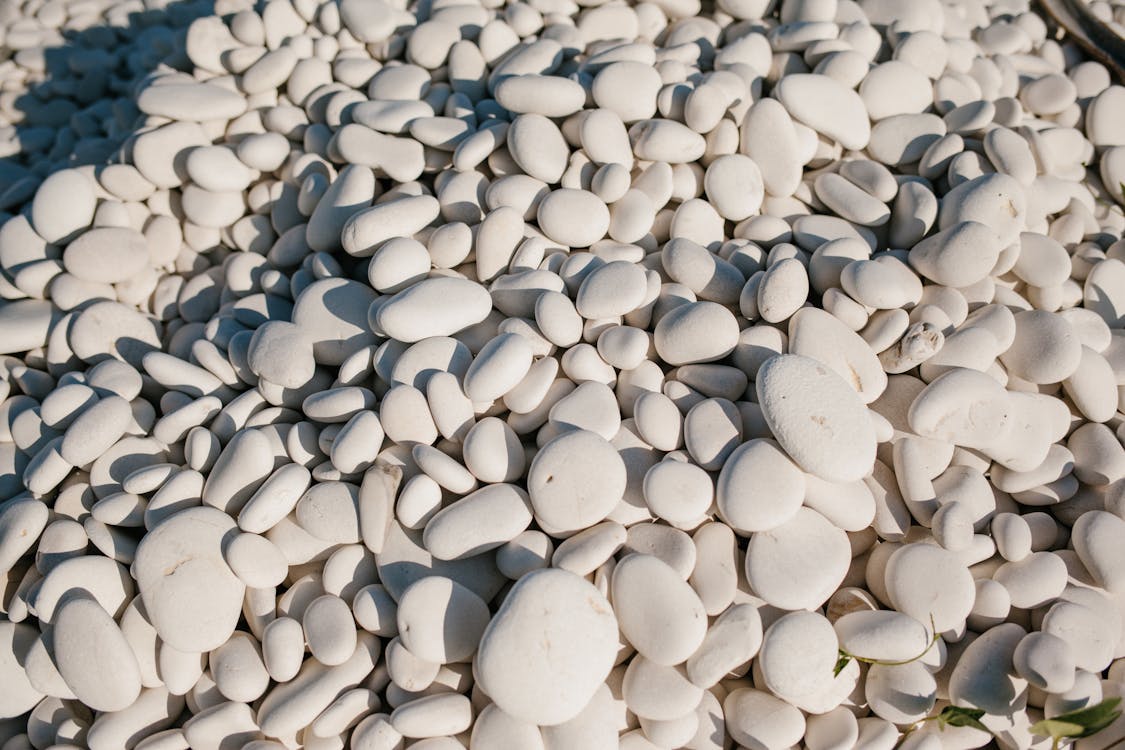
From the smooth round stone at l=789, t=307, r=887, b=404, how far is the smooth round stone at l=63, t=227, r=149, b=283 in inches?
38.6

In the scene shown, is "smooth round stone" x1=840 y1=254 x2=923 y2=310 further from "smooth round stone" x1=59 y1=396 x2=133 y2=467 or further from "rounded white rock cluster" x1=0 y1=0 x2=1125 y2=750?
"smooth round stone" x1=59 y1=396 x2=133 y2=467

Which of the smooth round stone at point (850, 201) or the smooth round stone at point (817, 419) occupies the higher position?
the smooth round stone at point (850, 201)

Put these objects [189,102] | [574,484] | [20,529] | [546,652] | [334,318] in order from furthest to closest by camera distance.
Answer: [189,102] → [334,318] → [20,529] → [574,484] → [546,652]

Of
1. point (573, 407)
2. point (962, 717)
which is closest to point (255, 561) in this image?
point (573, 407)

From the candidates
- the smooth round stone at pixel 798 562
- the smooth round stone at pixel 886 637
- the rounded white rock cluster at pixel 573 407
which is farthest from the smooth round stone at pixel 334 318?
the smooth round stone at pixel 886 637

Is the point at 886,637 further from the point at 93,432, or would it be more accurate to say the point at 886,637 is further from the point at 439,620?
the point at 93,432

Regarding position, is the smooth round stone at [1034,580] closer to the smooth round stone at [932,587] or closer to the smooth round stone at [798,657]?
the smooth round stone at [932,587]

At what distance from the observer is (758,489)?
0.83m

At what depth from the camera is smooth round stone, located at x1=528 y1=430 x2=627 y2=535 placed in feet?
2.76

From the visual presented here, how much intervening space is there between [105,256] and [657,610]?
99 centimetres

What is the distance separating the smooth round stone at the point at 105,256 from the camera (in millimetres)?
1231

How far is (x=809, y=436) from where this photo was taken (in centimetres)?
Result: 84

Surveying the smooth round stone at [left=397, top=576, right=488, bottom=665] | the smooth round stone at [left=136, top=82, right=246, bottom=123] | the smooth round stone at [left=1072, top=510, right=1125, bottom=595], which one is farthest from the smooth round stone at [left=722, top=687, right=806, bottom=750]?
the smooth round stone at [left=136, top=82, right=246, bottom=123]

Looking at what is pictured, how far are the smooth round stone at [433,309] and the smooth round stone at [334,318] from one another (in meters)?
0.09
